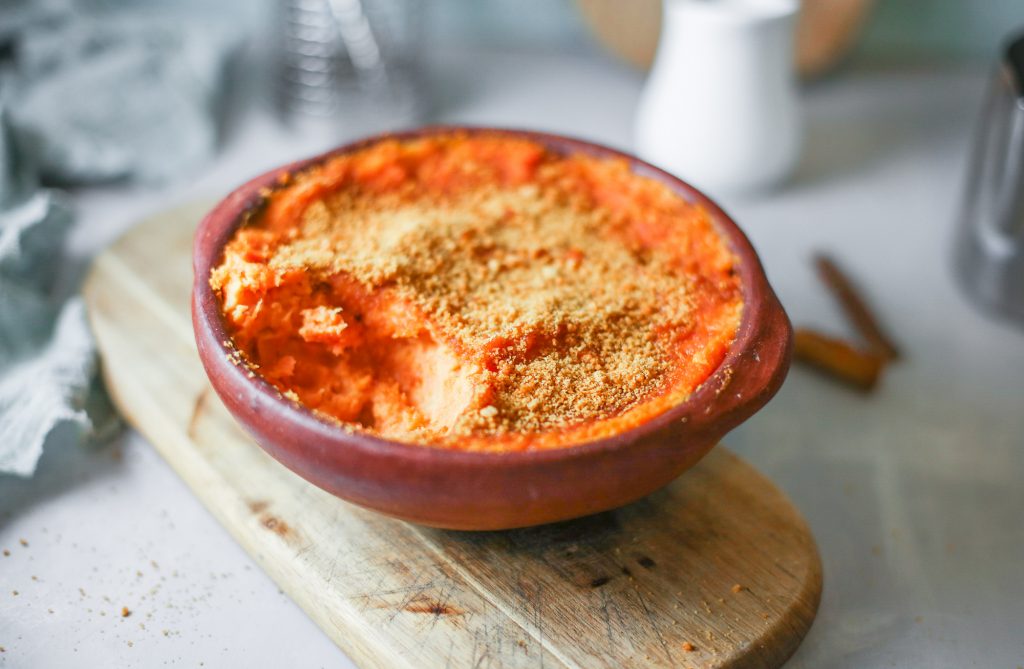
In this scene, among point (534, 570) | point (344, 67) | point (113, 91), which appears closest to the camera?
point (534, 570)

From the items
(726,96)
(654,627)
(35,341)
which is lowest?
(35,341)

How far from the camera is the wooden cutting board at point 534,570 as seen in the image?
30.6 inches

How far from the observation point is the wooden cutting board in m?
0.78

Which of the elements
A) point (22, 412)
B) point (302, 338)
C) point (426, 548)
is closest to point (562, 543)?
point (426, 548)

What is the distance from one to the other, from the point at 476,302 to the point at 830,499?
43 cm

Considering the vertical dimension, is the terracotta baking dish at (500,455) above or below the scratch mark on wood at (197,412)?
above

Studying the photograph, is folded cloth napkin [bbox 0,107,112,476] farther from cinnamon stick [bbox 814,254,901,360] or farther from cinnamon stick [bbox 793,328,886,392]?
cinnamon stick [bbox 814,254,901,360]

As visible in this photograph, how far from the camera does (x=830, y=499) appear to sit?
39.8 inches

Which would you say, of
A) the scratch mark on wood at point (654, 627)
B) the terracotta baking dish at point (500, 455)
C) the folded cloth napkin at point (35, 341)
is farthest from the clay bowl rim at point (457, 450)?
the folded cloth napkin at point (35, 341)

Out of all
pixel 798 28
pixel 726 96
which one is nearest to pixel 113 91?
pixel 726 96

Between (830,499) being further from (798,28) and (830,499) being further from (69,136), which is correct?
(69,136)

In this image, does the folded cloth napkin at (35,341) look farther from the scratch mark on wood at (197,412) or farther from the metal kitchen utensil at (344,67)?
the metal kitchen utensil at (344,67)

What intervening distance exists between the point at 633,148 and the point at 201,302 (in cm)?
96

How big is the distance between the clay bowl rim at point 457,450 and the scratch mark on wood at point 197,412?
19 cm
